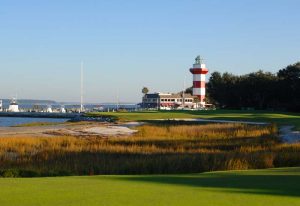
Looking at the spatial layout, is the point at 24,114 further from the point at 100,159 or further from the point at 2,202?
the point at 2,202

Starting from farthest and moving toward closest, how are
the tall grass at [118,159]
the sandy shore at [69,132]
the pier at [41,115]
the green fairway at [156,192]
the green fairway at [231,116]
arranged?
the pier at [41,115] < the green fairway at [231,116] < the sandy shore at [69,132] < the tall grass at [118,159] < the green fairway at [156,192]

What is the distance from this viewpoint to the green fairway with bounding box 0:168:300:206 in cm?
998

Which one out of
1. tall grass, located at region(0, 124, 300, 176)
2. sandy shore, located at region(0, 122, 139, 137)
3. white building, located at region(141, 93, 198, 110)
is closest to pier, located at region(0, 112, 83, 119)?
white building, located at region(141, 93, 198, 110)

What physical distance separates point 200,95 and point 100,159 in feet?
329

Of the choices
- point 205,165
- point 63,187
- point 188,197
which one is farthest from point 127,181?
point 205,165

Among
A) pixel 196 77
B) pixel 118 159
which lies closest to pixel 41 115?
pixel 196 77

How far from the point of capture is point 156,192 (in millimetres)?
11047

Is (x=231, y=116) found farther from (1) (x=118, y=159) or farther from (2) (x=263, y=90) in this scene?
(1) (x=118, y=159)

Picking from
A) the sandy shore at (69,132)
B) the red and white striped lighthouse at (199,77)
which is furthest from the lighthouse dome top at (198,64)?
the sandy shore at (69,132)

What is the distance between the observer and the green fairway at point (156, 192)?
32.8ft

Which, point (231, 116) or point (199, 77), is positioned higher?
point (199, 77)

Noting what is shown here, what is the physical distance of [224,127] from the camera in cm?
4900

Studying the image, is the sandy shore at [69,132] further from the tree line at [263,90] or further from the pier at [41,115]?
the pier at [41,115]

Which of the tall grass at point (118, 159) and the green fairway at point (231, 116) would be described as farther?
the green fairway at point (231, 116)
